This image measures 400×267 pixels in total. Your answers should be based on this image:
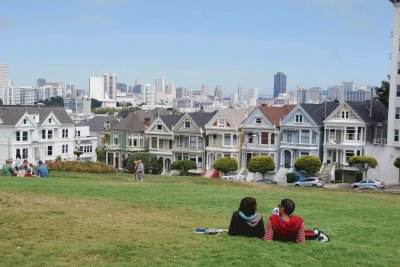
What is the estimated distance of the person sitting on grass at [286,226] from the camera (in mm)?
15742

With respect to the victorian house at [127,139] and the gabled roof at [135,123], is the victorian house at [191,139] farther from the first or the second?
the gabled roof at [135,123]

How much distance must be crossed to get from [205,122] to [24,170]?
41.6 meters

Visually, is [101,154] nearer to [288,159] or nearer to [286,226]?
[288,159]

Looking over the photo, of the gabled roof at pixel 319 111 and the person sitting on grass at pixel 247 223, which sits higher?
the gabled roof at pixel 319 111

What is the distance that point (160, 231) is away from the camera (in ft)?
56.9

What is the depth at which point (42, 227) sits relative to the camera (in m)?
17.5

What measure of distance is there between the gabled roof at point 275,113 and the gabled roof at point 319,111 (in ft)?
12.1

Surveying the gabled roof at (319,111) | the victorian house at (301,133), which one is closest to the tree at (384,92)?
the gabled roof at (319,111)

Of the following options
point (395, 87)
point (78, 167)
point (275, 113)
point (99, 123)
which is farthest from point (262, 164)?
point (99, 123)

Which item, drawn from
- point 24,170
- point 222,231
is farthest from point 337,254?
point 24,170

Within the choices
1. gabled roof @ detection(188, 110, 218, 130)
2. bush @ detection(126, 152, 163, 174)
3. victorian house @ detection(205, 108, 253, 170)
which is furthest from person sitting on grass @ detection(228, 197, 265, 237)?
gabled roof @ detection(188, 110, 218, 130)

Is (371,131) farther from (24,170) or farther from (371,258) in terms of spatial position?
(371,258)

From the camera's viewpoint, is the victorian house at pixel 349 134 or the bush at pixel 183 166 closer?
the victorian house at pixel 349 134

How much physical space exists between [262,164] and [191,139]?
12.6 meters
